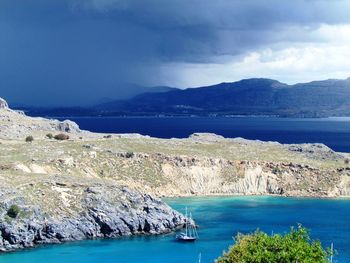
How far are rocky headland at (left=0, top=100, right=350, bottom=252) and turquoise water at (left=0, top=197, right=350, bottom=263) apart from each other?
4.11 meters

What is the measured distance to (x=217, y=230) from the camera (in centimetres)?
11331

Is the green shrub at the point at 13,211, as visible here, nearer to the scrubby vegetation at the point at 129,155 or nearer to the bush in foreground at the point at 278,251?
the bush in foreground at the point at 278,251

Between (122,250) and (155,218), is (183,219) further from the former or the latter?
(122,250)

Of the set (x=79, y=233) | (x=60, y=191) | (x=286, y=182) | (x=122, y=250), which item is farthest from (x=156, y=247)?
(x=286, y=182)

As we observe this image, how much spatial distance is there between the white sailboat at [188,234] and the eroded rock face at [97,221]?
4.89 feet

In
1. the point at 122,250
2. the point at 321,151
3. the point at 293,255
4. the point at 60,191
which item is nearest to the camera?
the point at 293,255

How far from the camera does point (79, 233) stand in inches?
4131

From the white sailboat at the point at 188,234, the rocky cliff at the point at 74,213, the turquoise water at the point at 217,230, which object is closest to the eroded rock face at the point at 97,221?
the rocky cliff at the point at 74,213

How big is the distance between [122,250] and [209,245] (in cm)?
1390

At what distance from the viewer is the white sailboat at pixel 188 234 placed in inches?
4136

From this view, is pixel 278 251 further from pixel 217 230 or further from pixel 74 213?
pixel 74 213

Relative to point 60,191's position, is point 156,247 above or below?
below

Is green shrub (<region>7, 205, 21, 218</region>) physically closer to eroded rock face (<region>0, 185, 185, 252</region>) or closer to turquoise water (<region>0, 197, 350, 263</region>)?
eroded rock face (<region>0, 185, 185, 252</region>)

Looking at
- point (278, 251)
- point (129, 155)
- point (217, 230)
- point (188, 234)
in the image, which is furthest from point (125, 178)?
point (278, 251)
